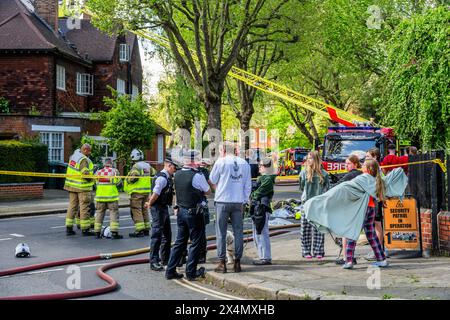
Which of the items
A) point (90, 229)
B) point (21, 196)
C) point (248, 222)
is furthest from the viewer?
point (21, 196)

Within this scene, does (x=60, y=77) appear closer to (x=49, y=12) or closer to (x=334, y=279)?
(x=49, y=12)

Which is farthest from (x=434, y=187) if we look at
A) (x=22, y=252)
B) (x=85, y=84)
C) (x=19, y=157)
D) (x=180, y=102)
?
A: (x=180, y=102)

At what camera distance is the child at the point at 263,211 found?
990 cm

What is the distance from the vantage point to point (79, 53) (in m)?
37.8

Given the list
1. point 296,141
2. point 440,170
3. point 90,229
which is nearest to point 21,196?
point 90,229

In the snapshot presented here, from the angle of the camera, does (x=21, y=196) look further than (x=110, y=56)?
No

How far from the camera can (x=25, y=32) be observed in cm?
3278

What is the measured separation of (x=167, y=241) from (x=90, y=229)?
5062 millimetres

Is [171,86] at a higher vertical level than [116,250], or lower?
higher

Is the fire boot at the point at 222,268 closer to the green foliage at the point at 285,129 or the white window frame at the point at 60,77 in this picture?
the white window frame at the point at 60,77

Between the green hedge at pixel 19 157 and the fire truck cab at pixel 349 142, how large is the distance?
1237cm

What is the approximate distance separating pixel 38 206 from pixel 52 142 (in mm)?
10093

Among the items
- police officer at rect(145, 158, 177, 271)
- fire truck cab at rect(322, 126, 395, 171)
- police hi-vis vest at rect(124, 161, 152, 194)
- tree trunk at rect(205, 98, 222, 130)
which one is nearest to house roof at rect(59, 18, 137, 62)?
tree trunk at rect(205, 98, 222, 130)

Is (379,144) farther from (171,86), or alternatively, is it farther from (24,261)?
(171,86)
